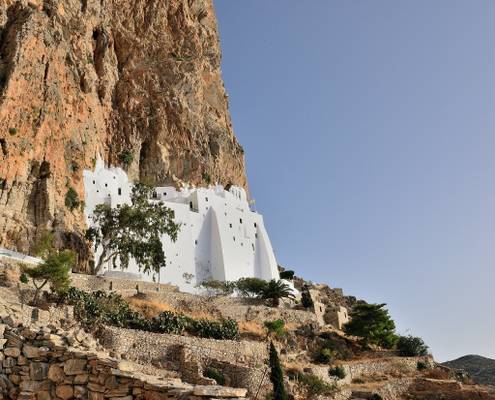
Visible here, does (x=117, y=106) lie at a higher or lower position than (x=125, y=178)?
higher

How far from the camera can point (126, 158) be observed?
44.6 metres

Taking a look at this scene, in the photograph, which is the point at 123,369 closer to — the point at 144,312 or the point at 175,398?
the point at 175,398

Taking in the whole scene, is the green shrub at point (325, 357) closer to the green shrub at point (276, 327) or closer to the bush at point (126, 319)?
the green shrub at point (276, 327)

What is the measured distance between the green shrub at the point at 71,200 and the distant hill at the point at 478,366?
33.0 meters

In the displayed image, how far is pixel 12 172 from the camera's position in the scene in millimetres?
31438

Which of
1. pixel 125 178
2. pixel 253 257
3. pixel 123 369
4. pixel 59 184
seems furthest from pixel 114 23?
pixel 123 369

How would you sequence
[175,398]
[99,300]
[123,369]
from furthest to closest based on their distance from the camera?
[99,300] < [123,369] < [175,398]

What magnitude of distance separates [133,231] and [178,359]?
697 inches

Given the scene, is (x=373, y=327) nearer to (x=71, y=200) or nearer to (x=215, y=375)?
(x=215, y=375)

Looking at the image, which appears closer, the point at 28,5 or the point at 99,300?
the point at 99,300

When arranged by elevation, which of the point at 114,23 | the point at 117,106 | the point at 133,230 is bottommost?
the point at 133,230

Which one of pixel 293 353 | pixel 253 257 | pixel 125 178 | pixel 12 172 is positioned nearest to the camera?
pixel 293 353

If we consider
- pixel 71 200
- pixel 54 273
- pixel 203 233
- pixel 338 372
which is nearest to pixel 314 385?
pixel 338 372

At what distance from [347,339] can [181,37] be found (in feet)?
121
